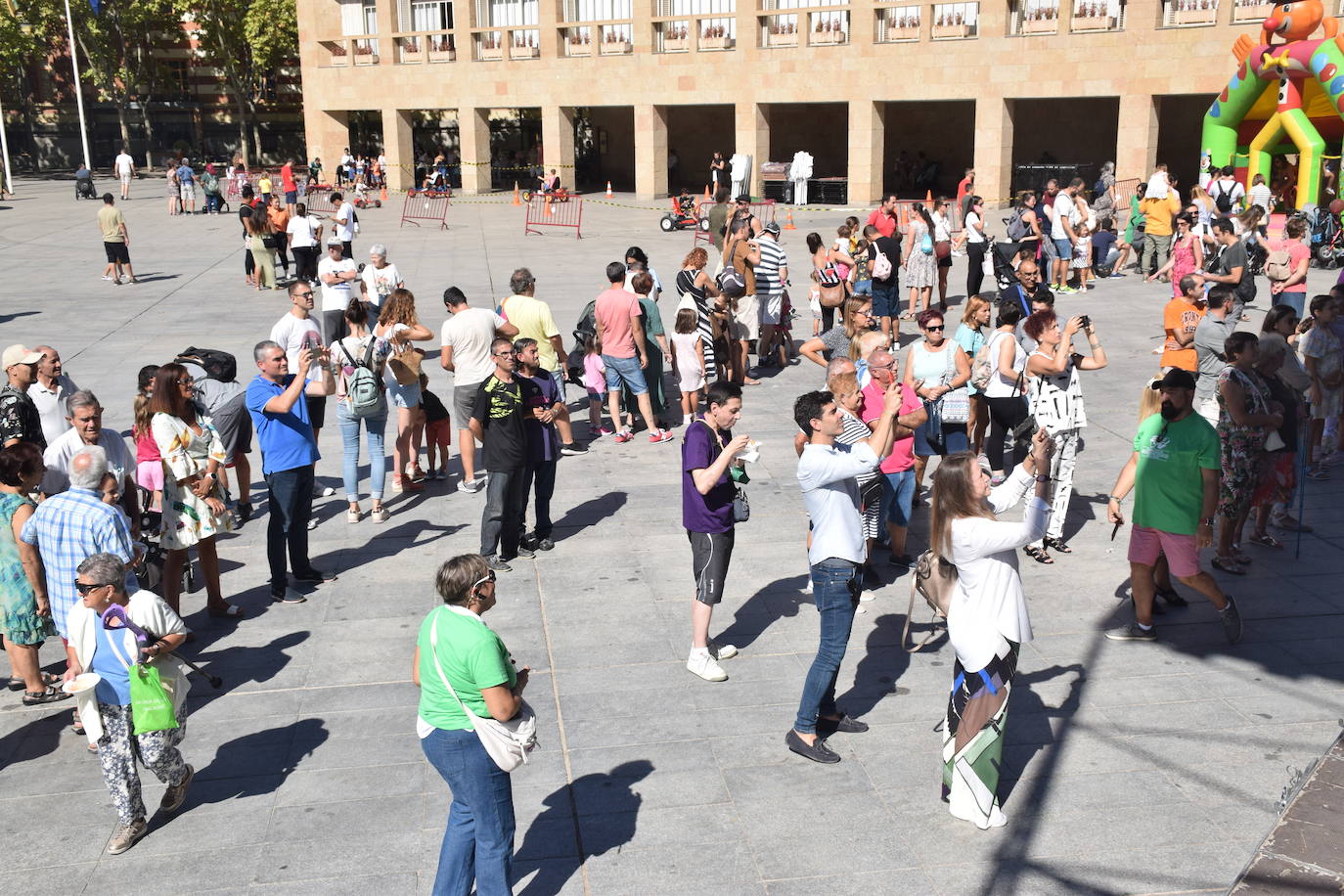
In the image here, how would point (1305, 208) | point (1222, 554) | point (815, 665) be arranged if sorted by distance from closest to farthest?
1. point (815, 665)
2. point (1222, 554)
3. point (1305, 208)

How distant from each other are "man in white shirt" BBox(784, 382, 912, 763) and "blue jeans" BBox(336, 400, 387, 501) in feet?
15.3

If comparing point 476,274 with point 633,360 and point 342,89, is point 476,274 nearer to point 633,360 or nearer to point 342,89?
point 633,360

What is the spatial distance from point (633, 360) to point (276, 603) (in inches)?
177

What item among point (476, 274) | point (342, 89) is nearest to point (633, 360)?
point (476, 274)

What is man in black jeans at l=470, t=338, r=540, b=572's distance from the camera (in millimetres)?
8422

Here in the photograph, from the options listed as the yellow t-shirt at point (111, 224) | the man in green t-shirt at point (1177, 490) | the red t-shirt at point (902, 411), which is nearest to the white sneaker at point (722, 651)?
the red t-shirt at point (902, 411)

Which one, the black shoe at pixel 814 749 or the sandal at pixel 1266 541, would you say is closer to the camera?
the black shoe at pixel 814 749

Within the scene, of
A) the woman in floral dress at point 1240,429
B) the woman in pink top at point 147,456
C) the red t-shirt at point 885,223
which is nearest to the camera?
the woman in pink top at point 147,456

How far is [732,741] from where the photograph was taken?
20.9 feet

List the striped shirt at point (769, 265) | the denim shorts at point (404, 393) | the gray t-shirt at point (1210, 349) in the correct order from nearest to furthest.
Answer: the gray t-shirt at point (1210, 349)
the denim shorts at point (404, 393)
the striped shirt at point (769, 265)

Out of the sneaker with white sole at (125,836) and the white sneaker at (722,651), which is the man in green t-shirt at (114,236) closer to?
the white sneaker at (722,651)

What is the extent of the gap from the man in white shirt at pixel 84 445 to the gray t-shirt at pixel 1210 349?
768 cm

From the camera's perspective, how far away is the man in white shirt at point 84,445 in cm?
704

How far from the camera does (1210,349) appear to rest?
32.3ft
